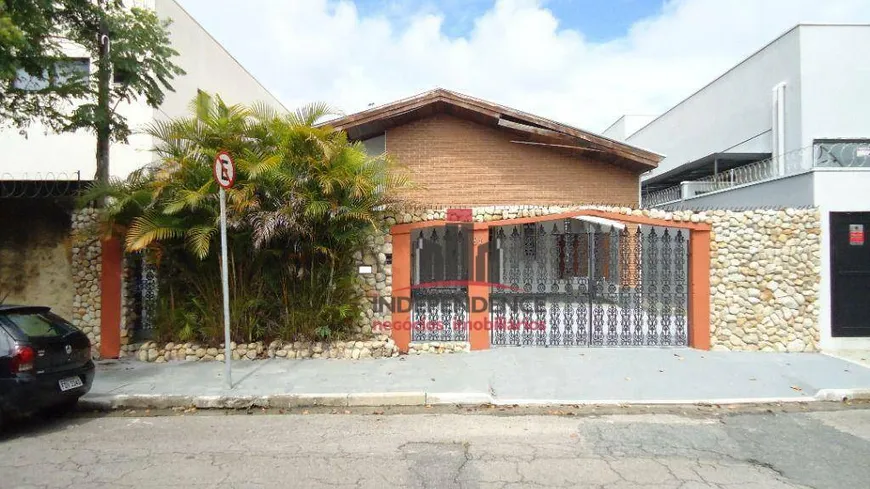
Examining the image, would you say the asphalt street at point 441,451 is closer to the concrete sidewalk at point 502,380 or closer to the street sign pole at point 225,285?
the concrete sidewalk at point 502,380

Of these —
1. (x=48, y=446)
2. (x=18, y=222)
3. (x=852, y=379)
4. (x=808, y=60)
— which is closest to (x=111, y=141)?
(x=18, y=222)

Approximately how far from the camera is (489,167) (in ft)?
39.5

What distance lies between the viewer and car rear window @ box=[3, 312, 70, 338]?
5152mm

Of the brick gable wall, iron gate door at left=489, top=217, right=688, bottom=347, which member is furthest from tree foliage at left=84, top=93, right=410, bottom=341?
the brick gable wall

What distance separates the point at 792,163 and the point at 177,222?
42.7 feet

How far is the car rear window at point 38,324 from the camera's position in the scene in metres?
5.15

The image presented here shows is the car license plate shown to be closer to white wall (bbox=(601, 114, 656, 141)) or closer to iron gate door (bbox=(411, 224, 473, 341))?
iron gate door (bbox=(411, 224, 473, 341))

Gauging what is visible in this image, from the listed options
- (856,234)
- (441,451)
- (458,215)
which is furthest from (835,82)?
(441,451)

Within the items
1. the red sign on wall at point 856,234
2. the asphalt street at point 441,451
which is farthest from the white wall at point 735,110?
the asphalt street at point 441,451

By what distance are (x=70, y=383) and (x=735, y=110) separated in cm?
1964

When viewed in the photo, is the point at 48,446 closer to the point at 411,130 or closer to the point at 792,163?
the point at 411,130

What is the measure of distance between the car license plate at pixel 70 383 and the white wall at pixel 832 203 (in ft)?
36.2

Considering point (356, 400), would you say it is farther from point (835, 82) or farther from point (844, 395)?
point (835, 82)

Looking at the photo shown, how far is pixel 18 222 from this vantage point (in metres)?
8.44
